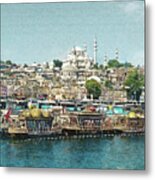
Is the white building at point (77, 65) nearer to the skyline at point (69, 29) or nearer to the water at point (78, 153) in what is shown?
the skyline at point (69, 29)

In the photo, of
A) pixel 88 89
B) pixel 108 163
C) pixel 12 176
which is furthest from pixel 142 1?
pixel 12 176

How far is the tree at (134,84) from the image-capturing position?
92.0 inches

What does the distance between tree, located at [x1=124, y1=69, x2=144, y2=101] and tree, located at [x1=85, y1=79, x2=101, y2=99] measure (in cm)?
11

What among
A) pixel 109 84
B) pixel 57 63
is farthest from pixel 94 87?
pixel 57 63

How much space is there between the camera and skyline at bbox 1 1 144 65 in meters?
2.34

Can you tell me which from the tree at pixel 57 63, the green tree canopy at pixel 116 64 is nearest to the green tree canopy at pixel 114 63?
the green tree canopy at pixel 116 64

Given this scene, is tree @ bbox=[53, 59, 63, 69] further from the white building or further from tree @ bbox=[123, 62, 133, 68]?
tree @ bbox=[123, 62, 133, 68]

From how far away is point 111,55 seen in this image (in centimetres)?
236

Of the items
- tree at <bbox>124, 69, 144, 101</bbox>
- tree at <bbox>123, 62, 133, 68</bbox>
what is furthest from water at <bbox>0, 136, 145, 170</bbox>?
tree at <bbox>123, 62, 133, 68</bbox>

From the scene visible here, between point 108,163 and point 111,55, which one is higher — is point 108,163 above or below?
below

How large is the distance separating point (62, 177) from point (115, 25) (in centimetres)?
65

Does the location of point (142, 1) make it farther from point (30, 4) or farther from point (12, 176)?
point (12, 176)

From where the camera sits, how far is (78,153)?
238 centimetres

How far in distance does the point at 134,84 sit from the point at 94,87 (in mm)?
160
